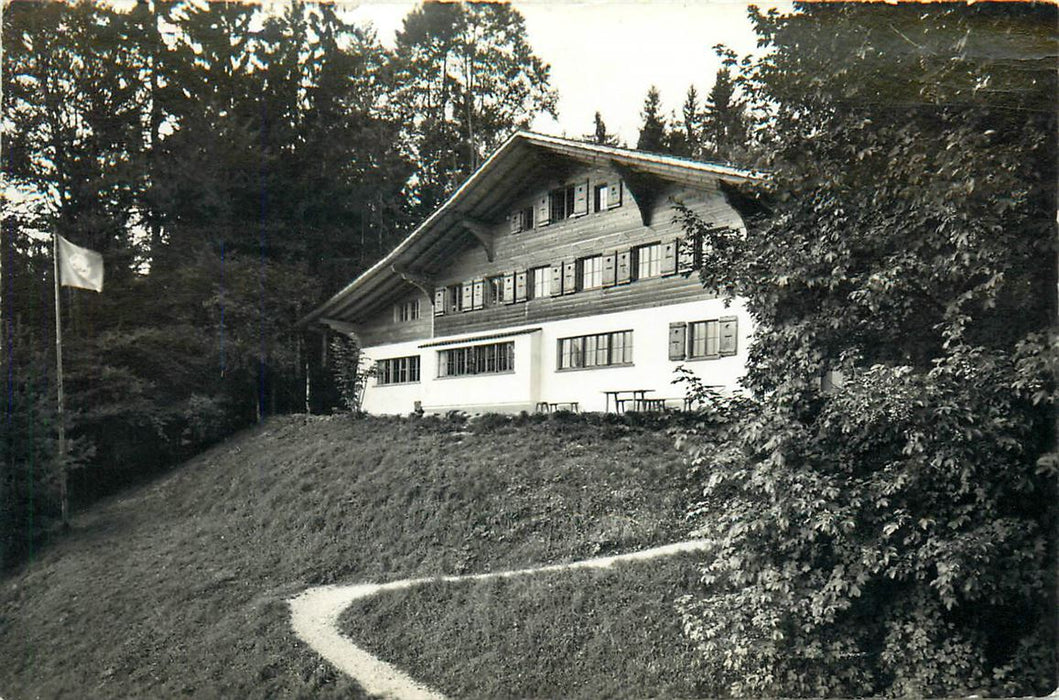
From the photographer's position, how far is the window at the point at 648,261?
17062mm

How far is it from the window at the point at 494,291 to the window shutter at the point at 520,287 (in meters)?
0.53

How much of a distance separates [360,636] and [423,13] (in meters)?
8.56

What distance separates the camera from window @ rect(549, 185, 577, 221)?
18487 mm

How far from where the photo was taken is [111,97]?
512 inches

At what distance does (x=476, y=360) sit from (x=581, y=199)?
6.29 meters

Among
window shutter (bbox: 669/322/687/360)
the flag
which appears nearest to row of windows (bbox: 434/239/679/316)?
window shutter (bbox: 669/322/687/360)

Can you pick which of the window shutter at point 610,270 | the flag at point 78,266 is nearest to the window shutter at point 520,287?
the window shutter at point 610,270

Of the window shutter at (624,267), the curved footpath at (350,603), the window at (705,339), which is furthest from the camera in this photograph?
the window shutter at (624,267)

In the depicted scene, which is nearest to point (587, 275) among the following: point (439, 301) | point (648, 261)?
point (648, 261)

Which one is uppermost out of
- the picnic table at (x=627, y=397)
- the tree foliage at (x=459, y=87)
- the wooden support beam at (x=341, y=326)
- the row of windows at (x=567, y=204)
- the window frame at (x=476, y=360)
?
the tree foliage at (x=459, y=87)

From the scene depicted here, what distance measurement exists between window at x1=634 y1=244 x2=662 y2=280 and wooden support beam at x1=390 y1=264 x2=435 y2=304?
26.1 ft

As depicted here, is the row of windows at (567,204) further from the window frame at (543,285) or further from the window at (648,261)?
the window at (648,261)

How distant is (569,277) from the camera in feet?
64.3

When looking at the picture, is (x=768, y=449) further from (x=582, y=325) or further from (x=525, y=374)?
(x=525, y=374)
